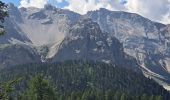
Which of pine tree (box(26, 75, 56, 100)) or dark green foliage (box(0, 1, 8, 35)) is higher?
dark green foliage (box(0, 1, 8, 35))

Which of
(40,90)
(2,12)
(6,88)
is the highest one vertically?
(2,12)

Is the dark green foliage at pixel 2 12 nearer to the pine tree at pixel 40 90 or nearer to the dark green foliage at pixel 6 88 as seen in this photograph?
the dark green foliage at pixel 6 88

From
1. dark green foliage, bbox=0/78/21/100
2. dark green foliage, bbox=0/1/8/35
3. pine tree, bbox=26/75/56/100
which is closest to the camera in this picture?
dark green foliage, bbox=0/78/21/100

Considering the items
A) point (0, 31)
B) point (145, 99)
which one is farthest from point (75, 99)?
point (0, 31)

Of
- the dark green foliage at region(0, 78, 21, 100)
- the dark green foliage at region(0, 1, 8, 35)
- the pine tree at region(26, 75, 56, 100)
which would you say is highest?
the dark green foliage at region(0, 1, 8, 35)

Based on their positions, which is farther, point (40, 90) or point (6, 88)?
point (40, 90)

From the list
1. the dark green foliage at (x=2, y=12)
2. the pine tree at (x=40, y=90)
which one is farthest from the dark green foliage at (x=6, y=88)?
the pine tree at (x=40, y=90)

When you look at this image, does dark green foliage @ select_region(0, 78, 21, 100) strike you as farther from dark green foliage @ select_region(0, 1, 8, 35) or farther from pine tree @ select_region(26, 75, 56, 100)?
pine tree @ select_region(26, 75, 56, 100)

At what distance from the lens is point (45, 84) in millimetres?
59250

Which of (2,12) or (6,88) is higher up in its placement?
(2,12)

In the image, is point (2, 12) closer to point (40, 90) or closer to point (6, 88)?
point (6, 88)

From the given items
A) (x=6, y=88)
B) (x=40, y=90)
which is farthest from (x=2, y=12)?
(x=40, y=90)

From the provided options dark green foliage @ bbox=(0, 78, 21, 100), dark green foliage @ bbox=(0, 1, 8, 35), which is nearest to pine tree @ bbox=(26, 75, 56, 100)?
dark green foliage @ bbox=(0, 78, 21, 100)

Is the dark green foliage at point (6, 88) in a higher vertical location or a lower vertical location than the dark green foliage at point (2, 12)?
lower
